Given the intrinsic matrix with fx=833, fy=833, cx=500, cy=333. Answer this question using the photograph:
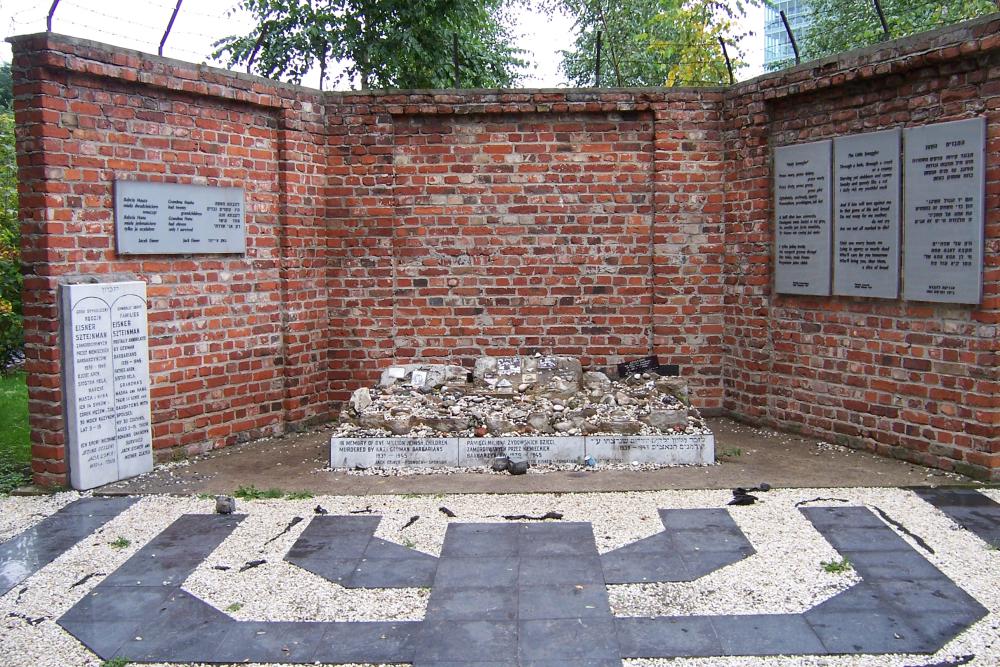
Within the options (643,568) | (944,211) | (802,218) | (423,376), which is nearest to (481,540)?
(643,568)

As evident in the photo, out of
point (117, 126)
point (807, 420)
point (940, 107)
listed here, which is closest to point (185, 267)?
point (117, 126)

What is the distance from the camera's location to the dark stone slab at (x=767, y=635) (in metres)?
3.24

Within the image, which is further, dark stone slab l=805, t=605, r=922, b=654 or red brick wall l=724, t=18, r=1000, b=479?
red brick wall l=724, t=18, r=1000, b=479

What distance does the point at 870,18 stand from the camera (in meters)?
14.7


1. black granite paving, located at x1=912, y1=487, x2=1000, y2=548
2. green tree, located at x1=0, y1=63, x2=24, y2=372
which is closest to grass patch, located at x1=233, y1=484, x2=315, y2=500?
black granite paving, located at x1=912, y1=487, x2=1000, y2=548

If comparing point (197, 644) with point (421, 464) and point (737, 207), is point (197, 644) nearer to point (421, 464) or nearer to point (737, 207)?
point (421, 464)

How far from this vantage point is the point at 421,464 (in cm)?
585

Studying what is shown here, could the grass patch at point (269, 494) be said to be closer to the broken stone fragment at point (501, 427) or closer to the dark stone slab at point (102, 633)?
the broken stone fragment at point (501, 427)

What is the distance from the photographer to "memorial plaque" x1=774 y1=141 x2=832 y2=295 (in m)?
6.41

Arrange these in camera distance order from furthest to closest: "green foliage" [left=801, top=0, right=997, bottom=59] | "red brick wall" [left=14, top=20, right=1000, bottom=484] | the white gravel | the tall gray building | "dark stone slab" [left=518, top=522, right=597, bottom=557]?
"green foliage" [left=801, top=0, right=997, bottom=59], the tall gray building, "red brick wall" [left=14, top=20, right=1000, bottom=484], "dark stone slab" [left=518, top=522, right=597, bottom=557], the white gravel

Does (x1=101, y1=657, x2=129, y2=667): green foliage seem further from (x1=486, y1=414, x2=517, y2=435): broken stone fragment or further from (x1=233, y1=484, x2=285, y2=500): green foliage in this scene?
(x1=486, y1=414, x2=517, y2=435): broken stone fragment

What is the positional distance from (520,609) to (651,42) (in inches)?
474

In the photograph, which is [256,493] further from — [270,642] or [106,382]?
[270,642]

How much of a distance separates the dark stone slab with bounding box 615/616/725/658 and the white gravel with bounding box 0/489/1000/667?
6 centimetres
